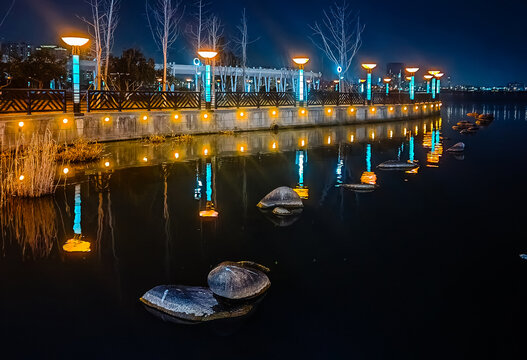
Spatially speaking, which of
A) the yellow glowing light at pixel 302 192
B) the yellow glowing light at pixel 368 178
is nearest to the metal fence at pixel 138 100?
the yellow glowing light at pixel 302 192

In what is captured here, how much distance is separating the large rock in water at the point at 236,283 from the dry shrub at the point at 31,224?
2470 mm

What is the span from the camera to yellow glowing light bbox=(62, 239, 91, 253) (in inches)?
270

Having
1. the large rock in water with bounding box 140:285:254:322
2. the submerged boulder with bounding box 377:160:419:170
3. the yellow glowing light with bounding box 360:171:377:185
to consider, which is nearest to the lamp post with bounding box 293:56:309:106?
the submerged boulder with bounding box 377:160:419:170

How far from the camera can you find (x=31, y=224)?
7.96 metres

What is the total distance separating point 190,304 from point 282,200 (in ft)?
14.3

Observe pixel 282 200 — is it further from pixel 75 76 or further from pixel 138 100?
pixel 138 100

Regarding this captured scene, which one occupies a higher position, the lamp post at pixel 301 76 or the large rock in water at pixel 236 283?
the lamp post at pixel 301 76

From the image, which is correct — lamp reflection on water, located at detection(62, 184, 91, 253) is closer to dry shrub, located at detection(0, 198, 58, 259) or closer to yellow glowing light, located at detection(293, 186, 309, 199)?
dry shrub, located at detection(0, 198, 58, 259)

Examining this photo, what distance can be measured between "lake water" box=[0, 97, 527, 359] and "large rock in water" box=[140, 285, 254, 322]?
0.16 m

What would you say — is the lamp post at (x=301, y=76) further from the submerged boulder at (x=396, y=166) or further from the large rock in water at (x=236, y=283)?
the large rock in water at (x=236, y=283)

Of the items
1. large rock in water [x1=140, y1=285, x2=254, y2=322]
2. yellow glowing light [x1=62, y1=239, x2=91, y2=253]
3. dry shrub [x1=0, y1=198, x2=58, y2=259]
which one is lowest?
large rock in water [x1=140, y1=285, x2=254, y2=322]

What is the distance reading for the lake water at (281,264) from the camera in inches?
181

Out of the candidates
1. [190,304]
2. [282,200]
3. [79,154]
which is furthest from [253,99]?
[190,304]

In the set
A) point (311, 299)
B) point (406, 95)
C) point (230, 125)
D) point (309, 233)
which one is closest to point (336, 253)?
point (309, 233)
